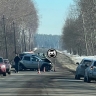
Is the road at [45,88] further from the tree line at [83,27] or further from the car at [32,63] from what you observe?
the tree line at [83,27]

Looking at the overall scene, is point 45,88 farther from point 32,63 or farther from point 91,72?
point 32,63

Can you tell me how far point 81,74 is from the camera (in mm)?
39875

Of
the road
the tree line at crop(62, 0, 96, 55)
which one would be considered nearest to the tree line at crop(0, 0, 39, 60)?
the tree line at crop(62, 0, 96, 55)

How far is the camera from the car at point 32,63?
58287mm

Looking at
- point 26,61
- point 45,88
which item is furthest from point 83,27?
point 45,88

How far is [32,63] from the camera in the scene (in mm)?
58781

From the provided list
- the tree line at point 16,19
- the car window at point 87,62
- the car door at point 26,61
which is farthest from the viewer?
the tree line at point 16,19

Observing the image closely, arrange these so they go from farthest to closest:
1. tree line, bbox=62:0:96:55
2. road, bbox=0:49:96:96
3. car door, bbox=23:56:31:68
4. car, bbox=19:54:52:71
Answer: tree line, bbox=62:0:96:55, car door, bbox=23:56:31:68, car, bbox=19:54:52:71, road, bbox=0:49:96:96

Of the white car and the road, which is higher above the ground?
the white car

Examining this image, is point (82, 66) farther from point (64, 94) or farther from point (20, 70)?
point (20, 70)

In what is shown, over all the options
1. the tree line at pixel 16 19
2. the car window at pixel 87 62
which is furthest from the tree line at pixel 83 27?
the car window at pixel 87 62

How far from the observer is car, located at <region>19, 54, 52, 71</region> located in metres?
58.3

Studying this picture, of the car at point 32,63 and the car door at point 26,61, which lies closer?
the car at point 32,63

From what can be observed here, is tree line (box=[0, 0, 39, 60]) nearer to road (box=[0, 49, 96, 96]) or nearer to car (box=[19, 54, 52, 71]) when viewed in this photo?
car (box=[19, 54, 52, 71])
